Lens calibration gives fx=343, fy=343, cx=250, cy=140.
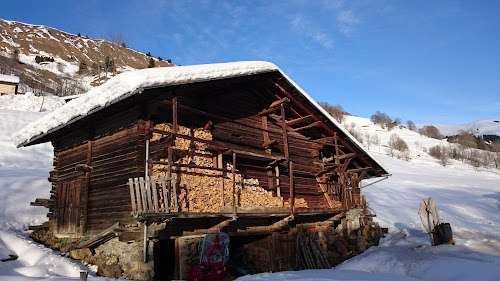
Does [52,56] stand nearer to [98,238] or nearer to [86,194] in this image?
[86,194]

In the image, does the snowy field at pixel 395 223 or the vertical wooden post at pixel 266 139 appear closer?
the snowy field at pixel 395 223

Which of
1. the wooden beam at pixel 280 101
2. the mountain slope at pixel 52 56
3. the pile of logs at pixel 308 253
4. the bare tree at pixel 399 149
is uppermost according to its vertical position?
the mountain slope at pixel 52 56

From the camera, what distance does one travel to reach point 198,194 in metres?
10.2

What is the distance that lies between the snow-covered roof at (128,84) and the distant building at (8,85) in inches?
1733

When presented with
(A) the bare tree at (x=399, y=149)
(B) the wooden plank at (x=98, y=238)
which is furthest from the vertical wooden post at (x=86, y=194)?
(A) the bare tree at (x=399, y=149)

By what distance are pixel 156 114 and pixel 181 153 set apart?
1.35 metres

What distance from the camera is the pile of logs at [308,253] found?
45.2 ft

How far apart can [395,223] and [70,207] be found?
19.2 meters

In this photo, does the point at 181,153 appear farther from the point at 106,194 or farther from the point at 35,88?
the point at 35,88

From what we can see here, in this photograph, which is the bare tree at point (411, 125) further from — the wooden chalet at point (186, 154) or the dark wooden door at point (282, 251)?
the dark wooden door at point (282, 251)

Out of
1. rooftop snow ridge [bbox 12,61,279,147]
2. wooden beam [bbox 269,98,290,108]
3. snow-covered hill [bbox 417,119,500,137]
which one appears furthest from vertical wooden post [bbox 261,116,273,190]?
snow-covered hill [bbox 417,119,500,137]

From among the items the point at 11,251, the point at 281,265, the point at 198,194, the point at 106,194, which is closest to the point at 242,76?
the point at 198,194

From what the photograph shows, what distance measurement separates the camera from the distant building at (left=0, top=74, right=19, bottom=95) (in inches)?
1869

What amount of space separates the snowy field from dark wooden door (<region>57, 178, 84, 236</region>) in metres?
1.09
